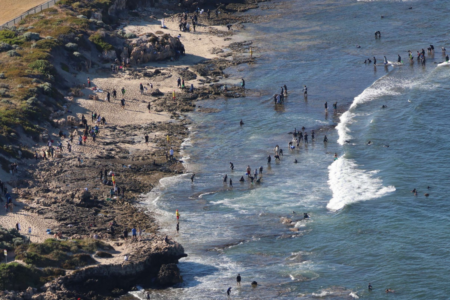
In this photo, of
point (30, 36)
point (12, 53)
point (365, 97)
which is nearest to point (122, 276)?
point (365, 97)

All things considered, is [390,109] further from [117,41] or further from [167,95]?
[117,41]

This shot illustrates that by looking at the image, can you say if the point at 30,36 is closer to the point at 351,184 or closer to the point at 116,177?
the point at 116,177

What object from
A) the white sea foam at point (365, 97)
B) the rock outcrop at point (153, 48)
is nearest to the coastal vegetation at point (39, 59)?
the rock outcrop at point (153, 48)

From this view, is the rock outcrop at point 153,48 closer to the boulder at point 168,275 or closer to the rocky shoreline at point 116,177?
the rocky shoreline at point 116,177

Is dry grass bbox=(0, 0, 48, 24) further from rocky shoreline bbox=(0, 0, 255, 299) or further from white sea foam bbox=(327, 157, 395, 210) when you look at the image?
white sea foam bbox=(327, 157, 395, 210)

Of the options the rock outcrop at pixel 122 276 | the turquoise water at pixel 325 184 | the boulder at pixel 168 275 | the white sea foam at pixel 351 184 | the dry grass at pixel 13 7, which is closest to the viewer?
the rock outcrop at pixel 122 276

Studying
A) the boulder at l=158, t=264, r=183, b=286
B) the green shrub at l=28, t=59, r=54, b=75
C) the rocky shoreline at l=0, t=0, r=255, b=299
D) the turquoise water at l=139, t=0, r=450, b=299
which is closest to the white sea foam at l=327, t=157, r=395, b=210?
the turquoise water at l=139, t=0, r=450, b=299
